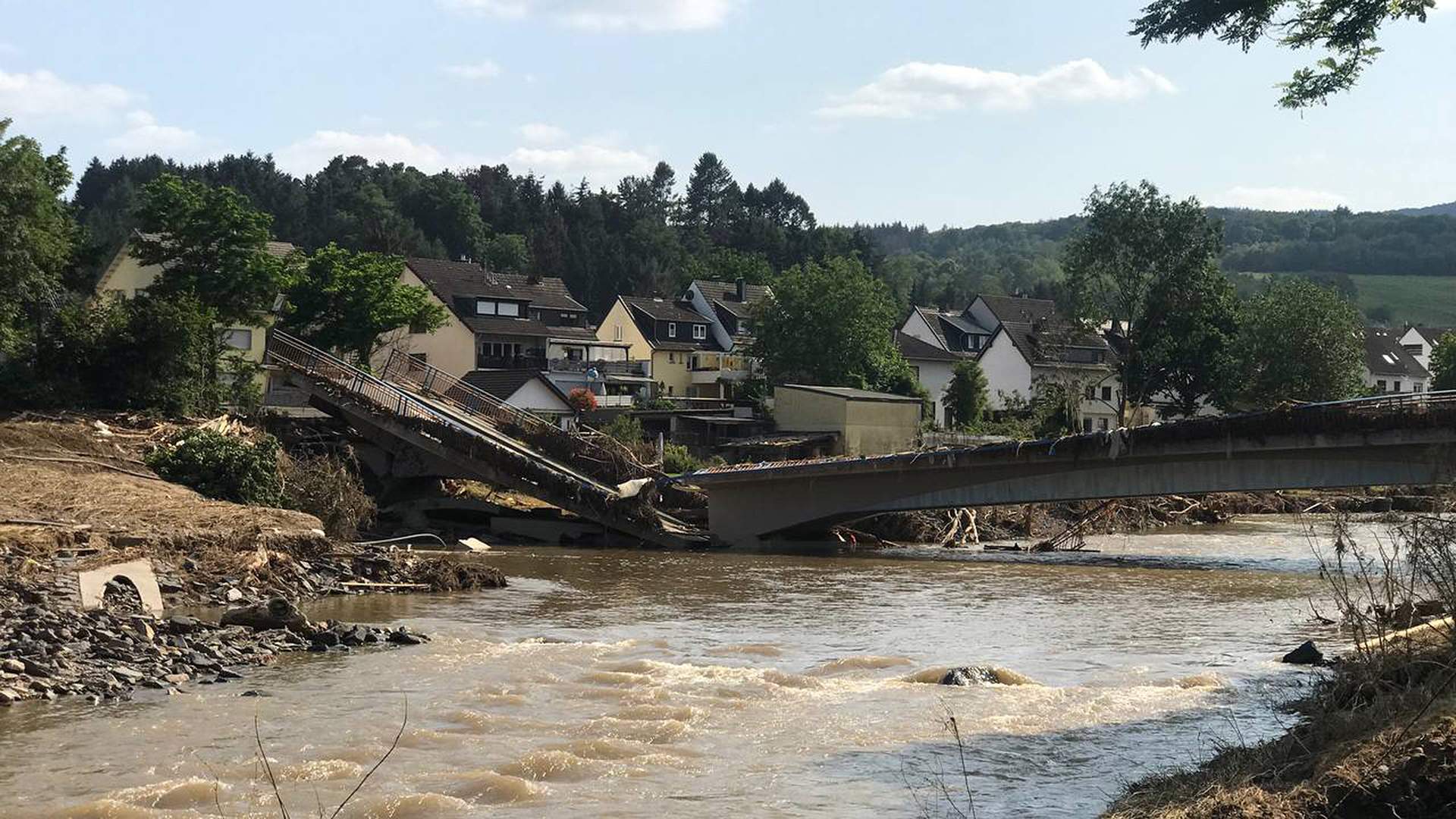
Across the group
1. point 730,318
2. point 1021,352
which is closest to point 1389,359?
point 1021,352

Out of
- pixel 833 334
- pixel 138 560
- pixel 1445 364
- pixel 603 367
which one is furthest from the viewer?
pixel 1445 364

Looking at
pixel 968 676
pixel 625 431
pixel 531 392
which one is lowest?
pixel 968 676

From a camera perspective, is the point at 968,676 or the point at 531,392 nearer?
the point at 968,676

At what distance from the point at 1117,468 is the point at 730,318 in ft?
198

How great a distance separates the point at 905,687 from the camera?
1842cm

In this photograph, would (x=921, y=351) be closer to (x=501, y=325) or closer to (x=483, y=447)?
(x=501, y=325)

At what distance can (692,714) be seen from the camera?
1642cm

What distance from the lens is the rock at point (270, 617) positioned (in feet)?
68.1

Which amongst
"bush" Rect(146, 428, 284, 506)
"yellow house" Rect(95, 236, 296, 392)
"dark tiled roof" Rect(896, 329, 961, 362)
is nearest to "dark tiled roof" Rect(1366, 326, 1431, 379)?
"dark tiled roof" Rect(896, 329, 961, 362)

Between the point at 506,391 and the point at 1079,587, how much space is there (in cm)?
3877

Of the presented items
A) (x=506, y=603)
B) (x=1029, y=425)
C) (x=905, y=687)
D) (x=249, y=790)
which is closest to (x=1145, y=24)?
(x=905, y=687)

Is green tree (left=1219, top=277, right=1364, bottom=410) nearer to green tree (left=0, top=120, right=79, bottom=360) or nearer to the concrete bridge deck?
the concrete bridge deck

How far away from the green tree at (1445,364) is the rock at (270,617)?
87.6m

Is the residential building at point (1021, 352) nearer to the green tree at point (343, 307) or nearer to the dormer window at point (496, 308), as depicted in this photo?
the dormer window at point (496, 308)
